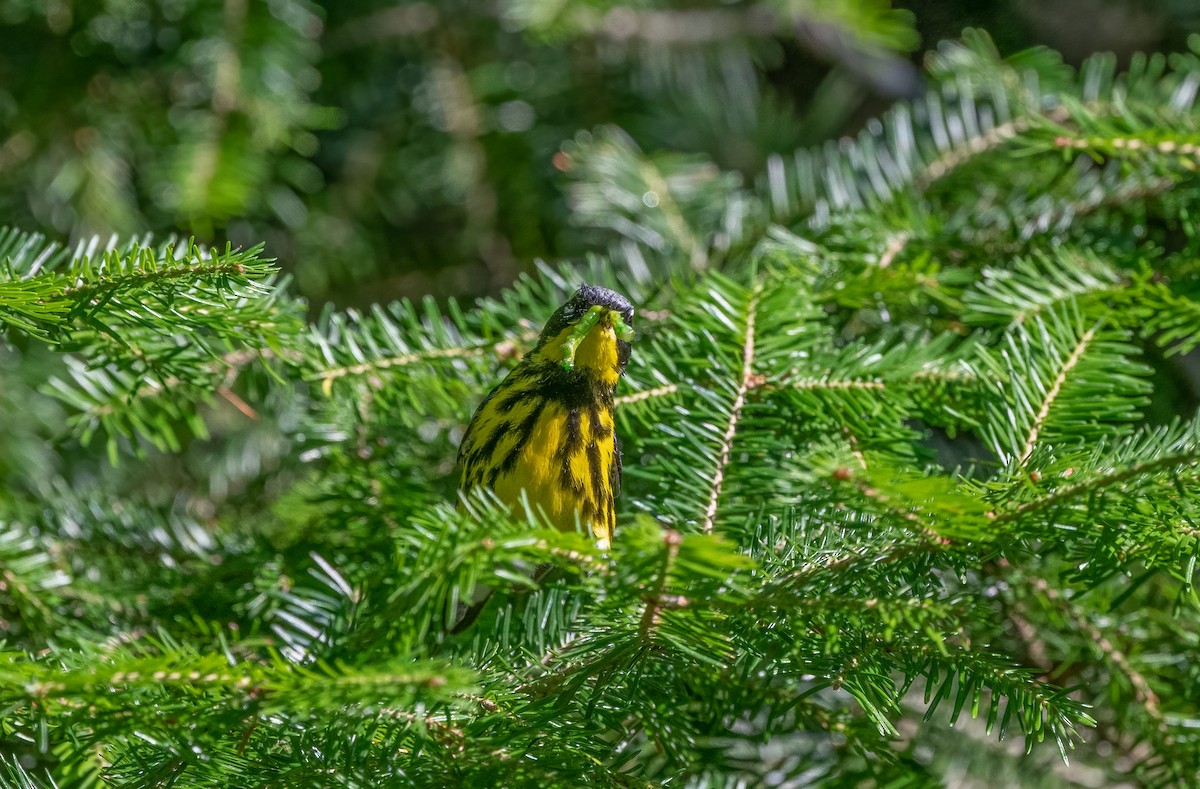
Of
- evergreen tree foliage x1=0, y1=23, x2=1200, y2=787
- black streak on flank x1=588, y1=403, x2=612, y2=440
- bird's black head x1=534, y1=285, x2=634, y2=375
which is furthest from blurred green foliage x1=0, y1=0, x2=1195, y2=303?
black streak on flank x1=588, y1=403, x2=612, y2=440

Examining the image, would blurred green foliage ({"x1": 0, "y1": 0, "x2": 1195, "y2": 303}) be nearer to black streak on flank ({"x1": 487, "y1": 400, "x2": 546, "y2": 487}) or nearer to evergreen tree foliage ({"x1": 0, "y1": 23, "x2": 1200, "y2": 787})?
evergreen tree foliage ({"x1": 0, "y1": 23, "x2": 1200, "y2": 787})

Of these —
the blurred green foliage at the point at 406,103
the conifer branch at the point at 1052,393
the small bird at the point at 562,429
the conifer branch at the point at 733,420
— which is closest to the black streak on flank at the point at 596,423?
the small bird at the point at 562,429

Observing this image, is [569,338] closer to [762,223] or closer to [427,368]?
[427,368]

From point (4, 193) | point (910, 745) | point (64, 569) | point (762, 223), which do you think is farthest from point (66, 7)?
point (910, 745)

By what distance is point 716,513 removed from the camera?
1.17m

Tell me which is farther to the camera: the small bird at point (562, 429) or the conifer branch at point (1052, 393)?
the small bird at point (562, 429)

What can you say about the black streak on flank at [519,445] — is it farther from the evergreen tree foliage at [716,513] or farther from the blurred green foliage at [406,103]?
the blurred green foliage at [406,103]

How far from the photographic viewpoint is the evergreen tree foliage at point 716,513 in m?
0.85

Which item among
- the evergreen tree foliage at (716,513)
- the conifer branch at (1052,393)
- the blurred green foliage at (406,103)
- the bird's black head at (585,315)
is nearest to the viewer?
the evergreen tree foliage at (716,513)

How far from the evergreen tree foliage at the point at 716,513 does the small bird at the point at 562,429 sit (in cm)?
5

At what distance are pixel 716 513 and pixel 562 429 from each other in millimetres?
322

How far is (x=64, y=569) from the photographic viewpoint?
149 centimetres

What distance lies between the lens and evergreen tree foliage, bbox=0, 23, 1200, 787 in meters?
0.85

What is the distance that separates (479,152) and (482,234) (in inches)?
9.0
